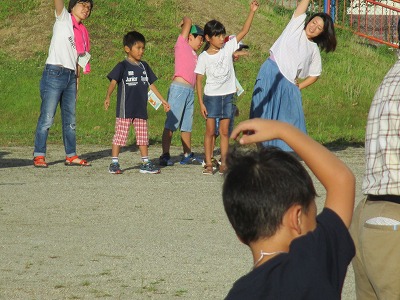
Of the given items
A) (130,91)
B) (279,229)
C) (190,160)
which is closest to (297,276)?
(279,229)

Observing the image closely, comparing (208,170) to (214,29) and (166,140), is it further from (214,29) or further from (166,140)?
(214,29)

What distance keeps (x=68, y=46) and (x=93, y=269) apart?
4504 mm

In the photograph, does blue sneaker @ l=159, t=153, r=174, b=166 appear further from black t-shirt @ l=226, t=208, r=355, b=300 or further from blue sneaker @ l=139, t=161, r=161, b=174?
black t-shirt @ l=226, t=208, r=355, b=300

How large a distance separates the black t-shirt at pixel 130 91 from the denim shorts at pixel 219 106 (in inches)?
27.1

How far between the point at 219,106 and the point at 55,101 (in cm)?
180

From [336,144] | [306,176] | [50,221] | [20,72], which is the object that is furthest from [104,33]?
[306,176]

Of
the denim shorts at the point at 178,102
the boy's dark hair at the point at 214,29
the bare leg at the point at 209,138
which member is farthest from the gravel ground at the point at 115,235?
the boy's dark hair at the point at 214,29

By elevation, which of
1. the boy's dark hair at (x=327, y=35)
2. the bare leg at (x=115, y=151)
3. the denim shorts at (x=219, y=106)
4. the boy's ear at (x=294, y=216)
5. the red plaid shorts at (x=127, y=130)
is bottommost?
the bare leg at (x=115, y=151)

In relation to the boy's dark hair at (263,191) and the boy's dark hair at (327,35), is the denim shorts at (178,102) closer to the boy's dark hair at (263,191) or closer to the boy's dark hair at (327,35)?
the boy's dark hair at (327,35)

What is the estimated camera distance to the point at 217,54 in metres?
10.6

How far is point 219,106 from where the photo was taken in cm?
1060

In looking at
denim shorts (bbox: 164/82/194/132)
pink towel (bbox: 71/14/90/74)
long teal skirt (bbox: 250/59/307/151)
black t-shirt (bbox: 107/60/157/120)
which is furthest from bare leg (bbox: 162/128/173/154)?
long teal skirt (bbox: 250/59/307/151)

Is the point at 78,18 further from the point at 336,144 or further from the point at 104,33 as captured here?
the point at 104,33

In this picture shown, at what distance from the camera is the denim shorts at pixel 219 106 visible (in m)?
10.6
